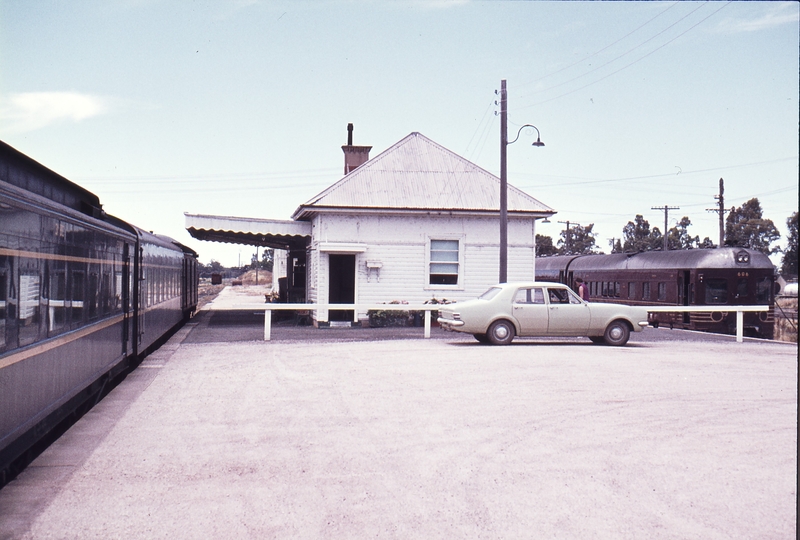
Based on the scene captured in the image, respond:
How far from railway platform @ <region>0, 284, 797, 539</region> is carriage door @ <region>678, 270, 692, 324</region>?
1390cm

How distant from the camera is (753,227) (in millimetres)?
72375

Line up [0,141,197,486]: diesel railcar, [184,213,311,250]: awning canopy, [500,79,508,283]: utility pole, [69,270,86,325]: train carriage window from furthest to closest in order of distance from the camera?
[184,213,311,250]: awning canopy, [500,79,508,283]: utility pole, [69,270,86,325]: train carriage window, [0,141,197,486]: diesel railcar

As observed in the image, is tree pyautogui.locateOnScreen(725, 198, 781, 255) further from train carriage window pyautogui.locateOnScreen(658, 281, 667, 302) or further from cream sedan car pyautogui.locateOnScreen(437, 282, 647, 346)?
cream sedan car pyautogui.locateOnScreen(437, 282, 647, 346)

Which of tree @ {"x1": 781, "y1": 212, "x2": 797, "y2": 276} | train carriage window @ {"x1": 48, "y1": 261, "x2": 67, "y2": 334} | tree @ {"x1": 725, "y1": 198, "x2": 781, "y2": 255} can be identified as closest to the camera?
train carriage window @ {"x1": 48, "y1": 261, "x2": 67, "y2": 334}

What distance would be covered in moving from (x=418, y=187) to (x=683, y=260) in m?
9.80

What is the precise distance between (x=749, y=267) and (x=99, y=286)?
73.6 ft

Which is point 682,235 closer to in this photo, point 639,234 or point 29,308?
point 639,234

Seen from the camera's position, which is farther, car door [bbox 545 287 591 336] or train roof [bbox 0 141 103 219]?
car door [bbox 545 287 591 336]

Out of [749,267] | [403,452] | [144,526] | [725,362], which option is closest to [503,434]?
[403,452]

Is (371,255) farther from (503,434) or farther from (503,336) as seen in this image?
(503,434)

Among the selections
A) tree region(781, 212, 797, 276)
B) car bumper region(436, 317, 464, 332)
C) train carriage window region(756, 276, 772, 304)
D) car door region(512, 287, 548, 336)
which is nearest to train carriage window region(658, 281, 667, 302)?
train carriage window region(756, 276, 772, 304)

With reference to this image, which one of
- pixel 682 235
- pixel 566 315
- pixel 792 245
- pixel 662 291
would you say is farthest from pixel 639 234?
pixel 566 315

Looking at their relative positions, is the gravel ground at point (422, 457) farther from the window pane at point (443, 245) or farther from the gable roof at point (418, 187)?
the window pane at point (443, 245)

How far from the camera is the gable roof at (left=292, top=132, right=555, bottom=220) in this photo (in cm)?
2473
